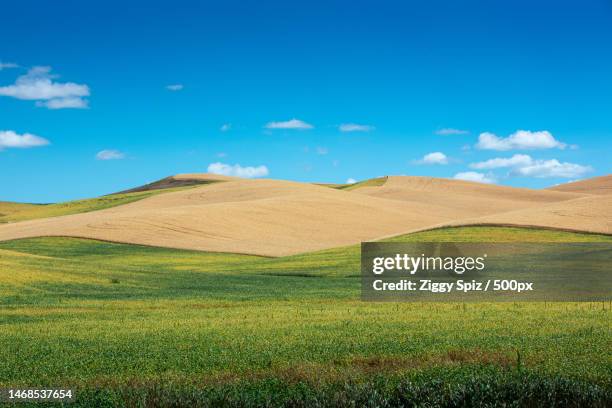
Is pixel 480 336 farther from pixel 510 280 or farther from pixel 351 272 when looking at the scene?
pixel 351 272

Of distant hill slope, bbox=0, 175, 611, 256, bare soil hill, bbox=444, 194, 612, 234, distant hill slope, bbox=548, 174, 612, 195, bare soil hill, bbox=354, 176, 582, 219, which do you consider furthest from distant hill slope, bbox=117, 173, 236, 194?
bare soil hill, bbox=444, 194, 612, 234

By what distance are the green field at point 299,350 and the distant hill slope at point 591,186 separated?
408 feet

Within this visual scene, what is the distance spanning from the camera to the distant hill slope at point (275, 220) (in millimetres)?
70750

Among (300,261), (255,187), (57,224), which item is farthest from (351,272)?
(255,187)

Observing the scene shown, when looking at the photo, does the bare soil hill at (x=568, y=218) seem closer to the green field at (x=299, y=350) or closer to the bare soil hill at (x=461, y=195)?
the bare soil hill at (x=461, y=195)

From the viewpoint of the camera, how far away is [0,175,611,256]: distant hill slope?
70.8m

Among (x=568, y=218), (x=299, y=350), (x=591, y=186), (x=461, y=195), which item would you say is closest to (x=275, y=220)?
(x=568, y=218)

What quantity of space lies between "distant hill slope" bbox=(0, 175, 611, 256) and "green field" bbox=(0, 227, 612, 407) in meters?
40.1

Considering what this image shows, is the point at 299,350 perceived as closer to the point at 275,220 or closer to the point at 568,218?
the point at 568,218

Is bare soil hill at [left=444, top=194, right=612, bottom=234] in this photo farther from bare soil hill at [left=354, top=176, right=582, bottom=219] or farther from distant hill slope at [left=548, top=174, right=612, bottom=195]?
distant hill slope at [left=548, top=174, right=612, bottom=195]

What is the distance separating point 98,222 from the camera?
3157 inches

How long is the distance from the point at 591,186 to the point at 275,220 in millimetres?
91693

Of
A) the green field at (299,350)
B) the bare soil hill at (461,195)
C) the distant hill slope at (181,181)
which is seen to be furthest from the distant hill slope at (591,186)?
the green field at (299,350)

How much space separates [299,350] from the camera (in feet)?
46.0
